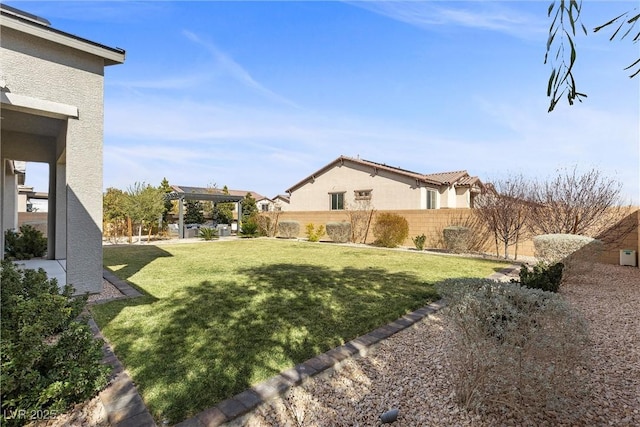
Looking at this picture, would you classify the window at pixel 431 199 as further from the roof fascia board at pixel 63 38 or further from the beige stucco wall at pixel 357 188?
the roof fascia board at pixel 63 38

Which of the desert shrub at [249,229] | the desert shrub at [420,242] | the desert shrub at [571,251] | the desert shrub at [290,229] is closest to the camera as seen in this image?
the desert shrub at [571,251]

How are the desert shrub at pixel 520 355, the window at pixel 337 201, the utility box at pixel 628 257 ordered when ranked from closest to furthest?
the desert shrub at pixel 520 355 < the utility box at pixel 628 257 < the window at pixel 337 201

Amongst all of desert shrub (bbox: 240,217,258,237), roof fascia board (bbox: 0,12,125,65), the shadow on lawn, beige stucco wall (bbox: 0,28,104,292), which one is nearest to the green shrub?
desert shrub (bbox: 240,217,258,237)

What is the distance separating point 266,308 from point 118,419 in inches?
119

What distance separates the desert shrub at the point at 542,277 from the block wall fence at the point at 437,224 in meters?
7.77

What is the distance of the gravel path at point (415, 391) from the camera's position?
2635 millimetres

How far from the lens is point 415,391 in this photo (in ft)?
10.1

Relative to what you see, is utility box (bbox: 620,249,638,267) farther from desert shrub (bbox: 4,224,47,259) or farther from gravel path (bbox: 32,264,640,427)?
desert shrub (bbox: 4,224,47,259)

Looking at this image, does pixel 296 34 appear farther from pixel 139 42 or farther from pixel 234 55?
pixel 139 42

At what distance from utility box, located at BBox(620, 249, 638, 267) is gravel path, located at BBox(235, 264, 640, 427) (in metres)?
9.56

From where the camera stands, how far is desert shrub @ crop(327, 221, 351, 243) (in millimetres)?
20188

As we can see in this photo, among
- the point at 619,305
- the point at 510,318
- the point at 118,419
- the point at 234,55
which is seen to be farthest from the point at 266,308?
the point at 234,55

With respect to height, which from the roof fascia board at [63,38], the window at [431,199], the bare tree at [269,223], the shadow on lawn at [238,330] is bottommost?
the shadow on lawn at [238,330]

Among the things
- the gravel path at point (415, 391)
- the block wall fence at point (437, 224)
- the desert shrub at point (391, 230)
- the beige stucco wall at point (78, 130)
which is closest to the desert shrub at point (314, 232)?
the block wall fence at point (437, 224)
